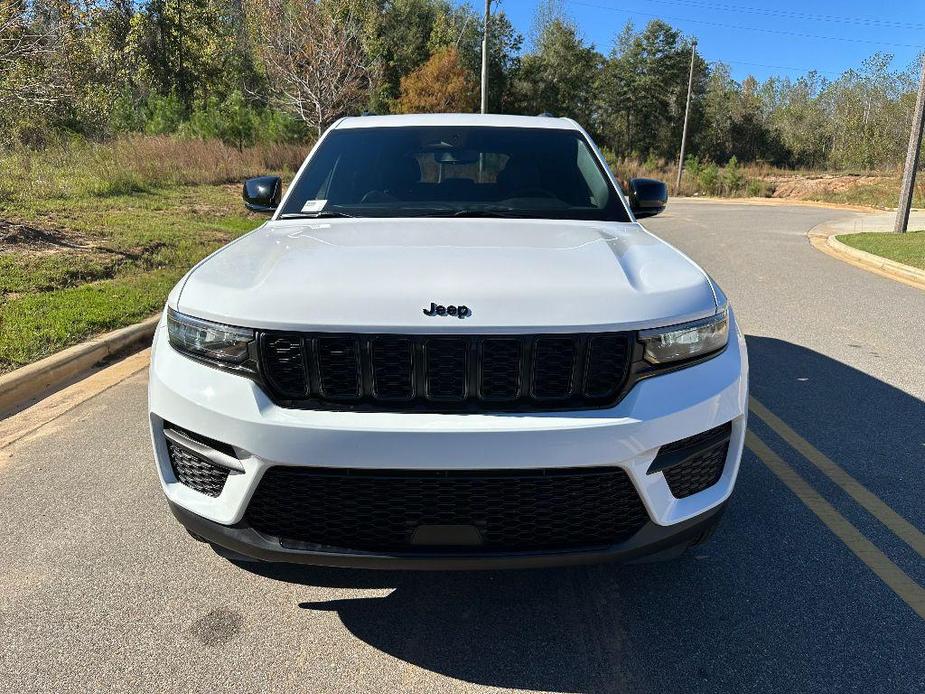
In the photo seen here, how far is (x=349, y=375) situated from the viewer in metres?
2.17

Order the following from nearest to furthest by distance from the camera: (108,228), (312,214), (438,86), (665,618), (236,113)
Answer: (665,618) < (312,214) < (108,228) < (236,113) < (438,86)

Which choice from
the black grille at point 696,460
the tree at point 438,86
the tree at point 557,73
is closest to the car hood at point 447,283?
the black grille at point 696,460

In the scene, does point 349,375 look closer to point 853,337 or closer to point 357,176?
point 357,176

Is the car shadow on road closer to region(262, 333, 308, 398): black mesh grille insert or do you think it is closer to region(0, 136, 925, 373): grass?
region(262, 333, 308, 398): black mesh grille insert

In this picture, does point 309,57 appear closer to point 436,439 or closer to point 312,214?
point 312,214

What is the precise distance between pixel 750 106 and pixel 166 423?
245 ft

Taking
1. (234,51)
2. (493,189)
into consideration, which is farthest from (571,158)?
(234,51)

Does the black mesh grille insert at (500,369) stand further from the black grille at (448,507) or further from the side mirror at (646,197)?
the side mirror at (646,197)

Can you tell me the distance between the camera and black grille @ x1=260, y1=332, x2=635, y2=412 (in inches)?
84.4

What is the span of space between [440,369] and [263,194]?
242cm

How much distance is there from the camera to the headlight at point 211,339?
7.30 feet

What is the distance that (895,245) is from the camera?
1352cm

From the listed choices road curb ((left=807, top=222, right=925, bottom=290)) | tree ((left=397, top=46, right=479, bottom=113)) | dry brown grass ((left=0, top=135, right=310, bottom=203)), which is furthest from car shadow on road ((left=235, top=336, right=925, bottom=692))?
tree ((left=397, top=46, right=479, bottom=113))

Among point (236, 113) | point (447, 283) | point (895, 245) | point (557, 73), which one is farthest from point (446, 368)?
point (557, 73)
